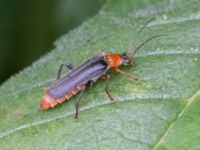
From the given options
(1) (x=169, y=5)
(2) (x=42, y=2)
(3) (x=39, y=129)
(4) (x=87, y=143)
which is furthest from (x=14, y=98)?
(2) (x=42, y=2)

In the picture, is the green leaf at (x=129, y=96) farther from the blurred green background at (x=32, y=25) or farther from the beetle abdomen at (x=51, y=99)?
the blurred green background at (x=32, y=25)

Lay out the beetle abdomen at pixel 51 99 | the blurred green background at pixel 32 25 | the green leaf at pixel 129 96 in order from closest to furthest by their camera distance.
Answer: the green leaf at pixel 129 96 → the beetle abdomen at pixel 51 99 → the blurred green background at pixel 32 25

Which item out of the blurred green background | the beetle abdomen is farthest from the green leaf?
the blurred green background

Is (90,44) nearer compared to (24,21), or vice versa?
(90,44)

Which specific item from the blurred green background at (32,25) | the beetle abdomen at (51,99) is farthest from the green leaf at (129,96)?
the blurred green background at (32,25)

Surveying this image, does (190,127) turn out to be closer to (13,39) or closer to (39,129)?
(39,129)

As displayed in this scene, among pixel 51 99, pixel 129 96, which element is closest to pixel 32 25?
pixel 51 99

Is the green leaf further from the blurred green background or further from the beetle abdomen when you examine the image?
the blurred green background
